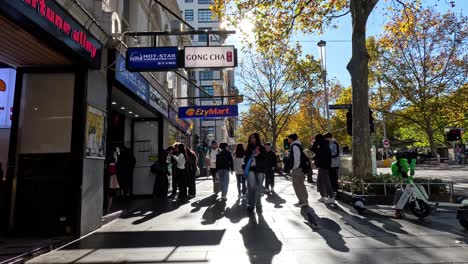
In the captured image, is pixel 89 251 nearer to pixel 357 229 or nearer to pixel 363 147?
pixel 357 229

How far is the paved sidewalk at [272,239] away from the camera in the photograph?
489cm

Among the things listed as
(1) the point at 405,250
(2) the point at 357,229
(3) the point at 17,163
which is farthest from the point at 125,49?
(1) the point at 405,250

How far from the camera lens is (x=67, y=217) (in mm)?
6410

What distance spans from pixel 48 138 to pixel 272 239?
4.52m

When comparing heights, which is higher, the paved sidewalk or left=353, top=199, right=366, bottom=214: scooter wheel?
left=353, top=199, right=366, bottom=214: scooter wheel

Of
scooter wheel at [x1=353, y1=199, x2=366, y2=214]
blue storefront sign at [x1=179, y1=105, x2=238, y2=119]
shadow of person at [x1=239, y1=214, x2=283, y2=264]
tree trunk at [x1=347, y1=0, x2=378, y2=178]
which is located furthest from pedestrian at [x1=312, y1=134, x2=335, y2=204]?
blue storefront sign at [x1=179, y1=105, x2=238, y2=119]

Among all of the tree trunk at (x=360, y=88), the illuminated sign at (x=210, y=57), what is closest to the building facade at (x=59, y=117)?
the illuminated sign at (x=210, y=57)

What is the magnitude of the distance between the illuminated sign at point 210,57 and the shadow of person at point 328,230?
3.73 m

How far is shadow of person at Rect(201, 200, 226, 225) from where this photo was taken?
7.70 m

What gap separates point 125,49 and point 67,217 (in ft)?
13.4

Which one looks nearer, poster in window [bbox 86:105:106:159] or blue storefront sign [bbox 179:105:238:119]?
poster in window [bbox 86:105:106:159]

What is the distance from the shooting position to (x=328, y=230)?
21.2 feet

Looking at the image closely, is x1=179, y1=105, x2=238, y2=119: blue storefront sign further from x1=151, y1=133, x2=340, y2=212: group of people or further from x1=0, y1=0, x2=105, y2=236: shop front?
x1=0, y1=0, x2=105, y2=236: shop front

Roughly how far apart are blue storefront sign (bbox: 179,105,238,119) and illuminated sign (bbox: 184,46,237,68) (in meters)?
8.55
